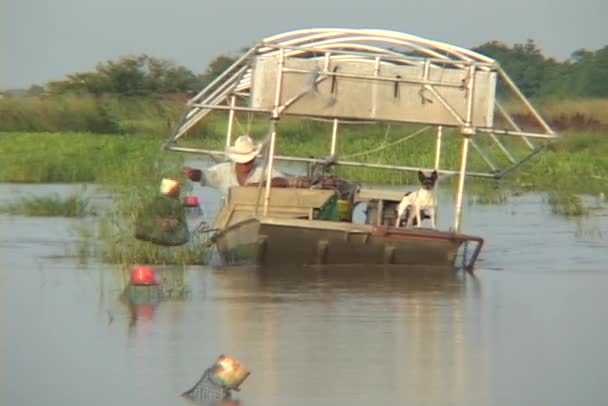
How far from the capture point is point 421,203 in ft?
53.7

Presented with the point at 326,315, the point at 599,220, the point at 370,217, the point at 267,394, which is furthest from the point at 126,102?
the point at 267,394

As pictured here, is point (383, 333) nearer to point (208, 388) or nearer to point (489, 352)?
point (489, 352)

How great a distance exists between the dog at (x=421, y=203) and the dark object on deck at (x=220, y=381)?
599cm

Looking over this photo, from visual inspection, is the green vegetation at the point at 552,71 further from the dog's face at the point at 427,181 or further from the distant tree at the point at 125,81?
the dog's face at the point at 427,181

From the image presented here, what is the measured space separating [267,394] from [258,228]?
206 inches

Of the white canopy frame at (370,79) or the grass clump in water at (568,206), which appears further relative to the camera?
the grass clump in water at (568,206)

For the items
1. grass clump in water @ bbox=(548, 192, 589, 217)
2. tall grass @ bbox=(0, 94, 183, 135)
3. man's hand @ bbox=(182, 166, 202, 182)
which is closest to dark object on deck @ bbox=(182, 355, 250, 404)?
man's hand @ bbox=(182, 166, 202, 182)

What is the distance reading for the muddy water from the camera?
10922 millimetres

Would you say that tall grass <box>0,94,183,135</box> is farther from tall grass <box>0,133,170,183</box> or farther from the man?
the man

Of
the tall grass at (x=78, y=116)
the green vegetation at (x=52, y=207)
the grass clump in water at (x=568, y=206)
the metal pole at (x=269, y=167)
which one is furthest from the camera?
the tall grass at (x=78, y=116)

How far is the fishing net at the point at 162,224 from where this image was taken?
1588 centimetres

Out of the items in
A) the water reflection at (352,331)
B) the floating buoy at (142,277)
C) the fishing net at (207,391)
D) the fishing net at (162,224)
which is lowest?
the fishing net at (207,391)

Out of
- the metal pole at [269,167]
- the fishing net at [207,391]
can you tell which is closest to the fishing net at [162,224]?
the metal pole at [269,167]

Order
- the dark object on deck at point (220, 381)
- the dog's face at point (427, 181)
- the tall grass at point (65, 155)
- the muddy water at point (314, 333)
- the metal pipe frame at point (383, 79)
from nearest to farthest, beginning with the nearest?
the dark object on deck at point (220, 381) < the muddy water at point (314, 333) < the metal pipe frame at point (383, 79) < the dog's face at point (427, 181) < the tall grass at point (65, 155)
